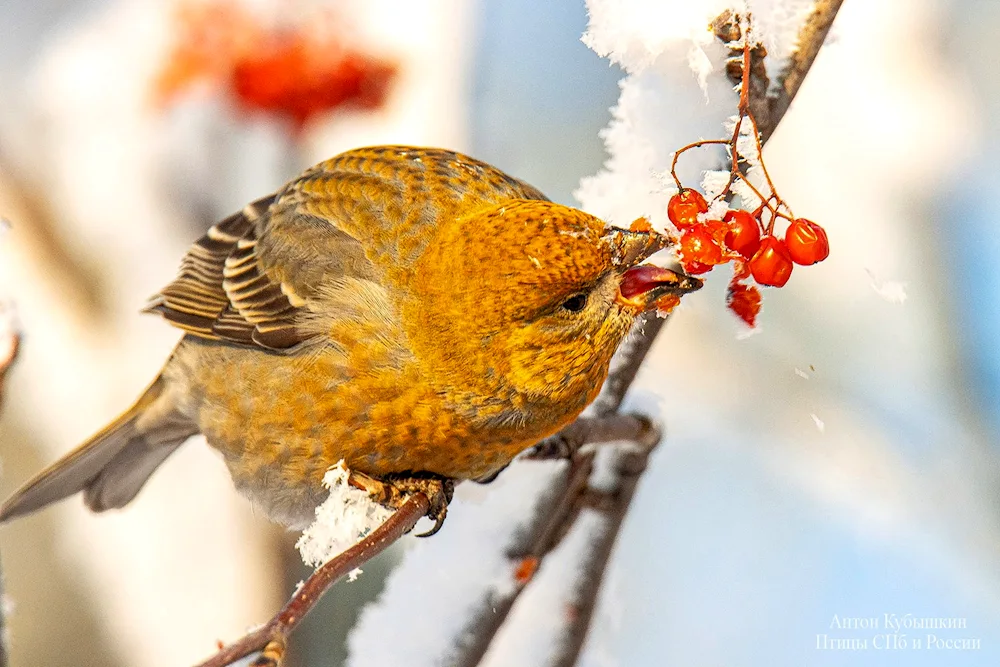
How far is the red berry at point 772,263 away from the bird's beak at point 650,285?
0.41ft

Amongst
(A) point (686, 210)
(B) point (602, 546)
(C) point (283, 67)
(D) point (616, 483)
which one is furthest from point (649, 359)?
(C) point (283, 67)

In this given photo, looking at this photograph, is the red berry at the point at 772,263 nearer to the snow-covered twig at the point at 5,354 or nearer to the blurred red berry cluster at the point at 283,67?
the snow-covered twig at the point at 5,354

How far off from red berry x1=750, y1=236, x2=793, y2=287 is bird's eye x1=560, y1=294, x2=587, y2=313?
28 centimetres

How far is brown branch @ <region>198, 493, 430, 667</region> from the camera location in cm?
97

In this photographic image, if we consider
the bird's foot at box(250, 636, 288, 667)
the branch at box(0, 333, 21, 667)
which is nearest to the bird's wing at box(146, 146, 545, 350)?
the branch at box(0, 333, 21, 667)

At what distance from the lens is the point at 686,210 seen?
1379mm

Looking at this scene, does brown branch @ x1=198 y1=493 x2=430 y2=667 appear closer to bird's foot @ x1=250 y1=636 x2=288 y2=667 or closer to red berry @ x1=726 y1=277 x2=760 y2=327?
bird's foot @ x1=250 y1=636 x2=288 y2=667

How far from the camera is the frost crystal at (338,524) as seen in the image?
1518 millimetres

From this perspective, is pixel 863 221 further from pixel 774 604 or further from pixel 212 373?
pixel 212 373

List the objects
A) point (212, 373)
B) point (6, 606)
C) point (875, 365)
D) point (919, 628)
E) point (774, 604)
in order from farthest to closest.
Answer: point (875, 365), point (774, 604), point (919, 628), point (212, 373), point (6, 606)

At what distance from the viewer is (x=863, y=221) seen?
102 inches

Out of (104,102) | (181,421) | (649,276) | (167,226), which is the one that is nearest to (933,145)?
(649,276)

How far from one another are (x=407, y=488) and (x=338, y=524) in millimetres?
215

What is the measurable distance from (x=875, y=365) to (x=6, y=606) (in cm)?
219
